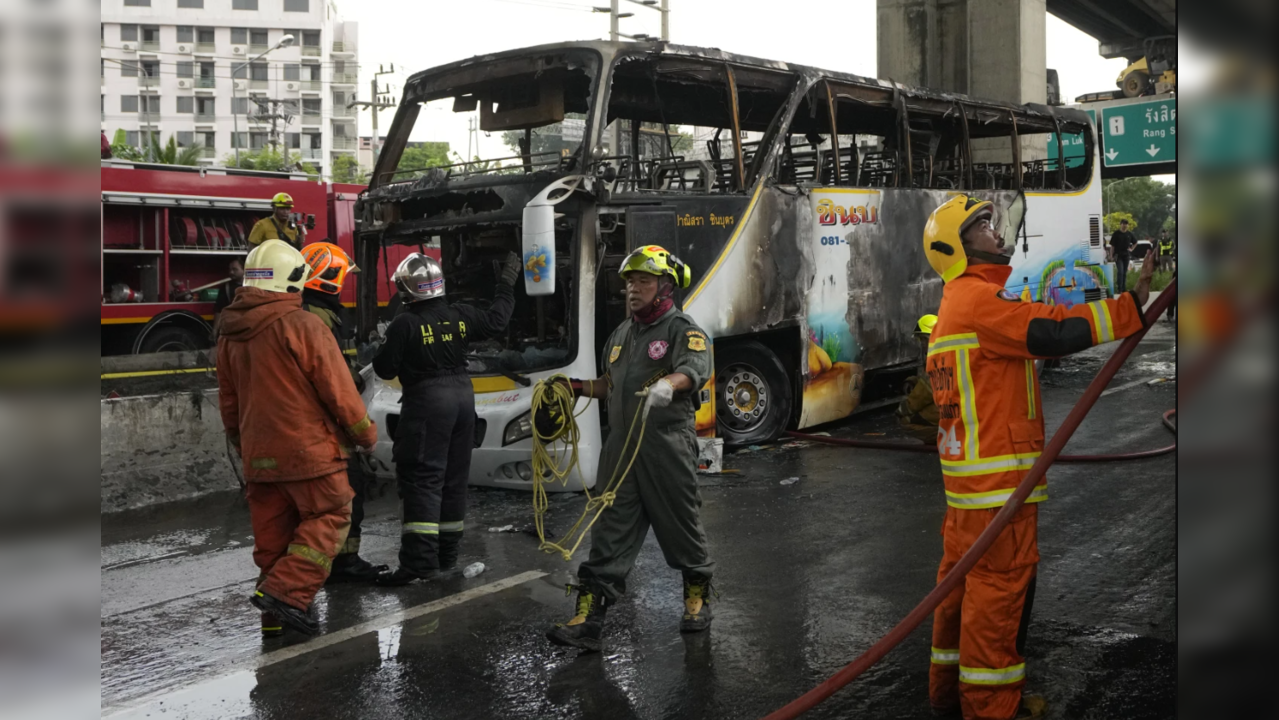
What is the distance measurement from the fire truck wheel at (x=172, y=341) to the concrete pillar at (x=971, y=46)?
13036 mm

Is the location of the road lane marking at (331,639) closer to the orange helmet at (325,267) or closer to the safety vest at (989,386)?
the orange helmet at (325,267)

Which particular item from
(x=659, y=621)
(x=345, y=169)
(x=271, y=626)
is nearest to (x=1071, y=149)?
(x=659, y=621)

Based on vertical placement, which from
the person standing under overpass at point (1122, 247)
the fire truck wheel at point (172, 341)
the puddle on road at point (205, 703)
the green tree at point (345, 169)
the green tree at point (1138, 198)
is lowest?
the puddle on road at point (205, 703)

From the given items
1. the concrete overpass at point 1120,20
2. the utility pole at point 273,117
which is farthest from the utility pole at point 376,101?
the concrete overpass at point 1120,20

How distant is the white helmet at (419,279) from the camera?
A: 646 centimetres

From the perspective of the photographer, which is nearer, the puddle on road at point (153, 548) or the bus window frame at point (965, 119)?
the puddle on road at point (153, 548)

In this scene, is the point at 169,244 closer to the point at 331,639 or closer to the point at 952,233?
the point at 331,639

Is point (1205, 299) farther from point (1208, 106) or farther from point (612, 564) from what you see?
point (612, 564)

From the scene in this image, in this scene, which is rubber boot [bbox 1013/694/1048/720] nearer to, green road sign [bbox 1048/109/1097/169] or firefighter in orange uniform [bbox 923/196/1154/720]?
firefighter in orange uniform [bbox 923/196/1154/720]

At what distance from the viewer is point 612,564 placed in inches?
206

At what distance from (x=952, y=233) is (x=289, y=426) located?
3257mm

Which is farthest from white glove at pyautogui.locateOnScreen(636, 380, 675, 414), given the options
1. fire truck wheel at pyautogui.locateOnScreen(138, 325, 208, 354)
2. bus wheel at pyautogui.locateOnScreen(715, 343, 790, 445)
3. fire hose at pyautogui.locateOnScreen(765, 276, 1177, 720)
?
fire truck wheel at pyautogui.locateOnScreen(138, 325, 208, 354)

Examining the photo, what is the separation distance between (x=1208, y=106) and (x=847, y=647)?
431 cm

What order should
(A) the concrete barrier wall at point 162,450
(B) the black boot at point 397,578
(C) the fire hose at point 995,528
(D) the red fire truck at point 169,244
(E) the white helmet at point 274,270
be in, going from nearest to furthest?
(C) the fire hose at point 995,528
(E) the white helmet at point 274,270
(B) the black boot at point 397,578
(A) the concrete barrier wall at point 162,450
(D) the red fire truck at point 169,244
